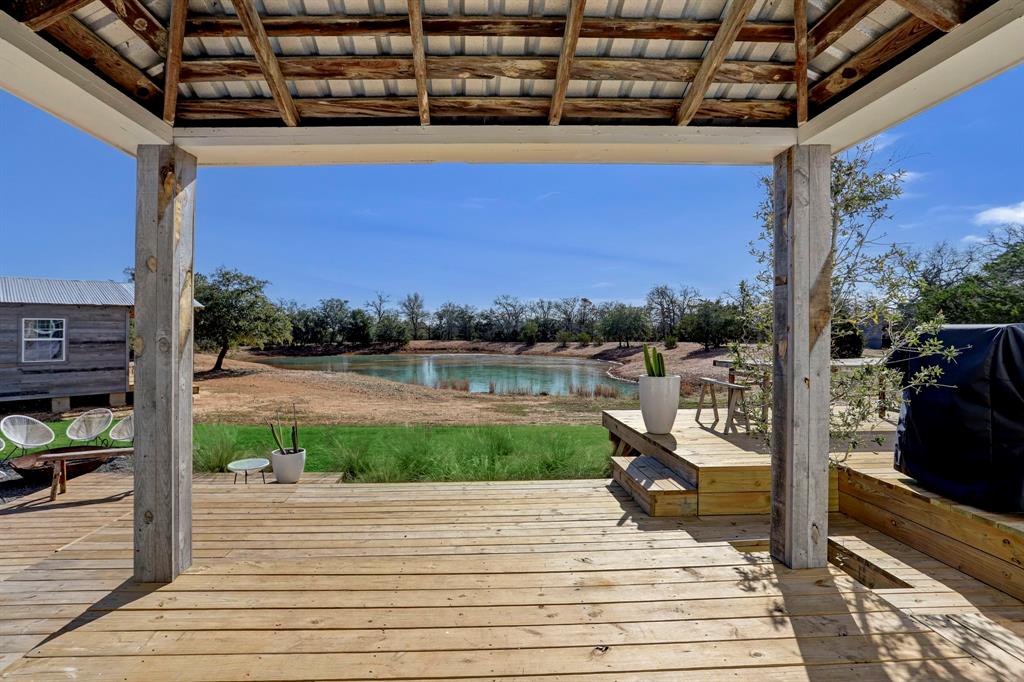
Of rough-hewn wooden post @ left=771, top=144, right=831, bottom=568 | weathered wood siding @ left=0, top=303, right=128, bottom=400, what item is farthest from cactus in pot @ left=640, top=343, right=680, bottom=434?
weathered wood siding @ left=0, top=303, right=128, bottom=400

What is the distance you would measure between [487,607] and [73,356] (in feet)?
42.0

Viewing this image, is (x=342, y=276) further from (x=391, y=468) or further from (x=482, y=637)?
(x=482, y=637)

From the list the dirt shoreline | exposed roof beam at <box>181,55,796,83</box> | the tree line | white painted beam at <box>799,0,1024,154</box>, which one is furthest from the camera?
the tree line

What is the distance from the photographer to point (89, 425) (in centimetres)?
573

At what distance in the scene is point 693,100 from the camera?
2193mm

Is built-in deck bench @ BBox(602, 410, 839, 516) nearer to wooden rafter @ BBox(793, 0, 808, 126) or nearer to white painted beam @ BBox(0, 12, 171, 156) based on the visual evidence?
wooden rafter @ BBox(793, 0, 808, 126)

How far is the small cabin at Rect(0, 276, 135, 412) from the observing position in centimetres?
967

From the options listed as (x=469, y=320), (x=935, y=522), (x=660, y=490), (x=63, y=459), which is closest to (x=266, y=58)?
(x=660, y=490)

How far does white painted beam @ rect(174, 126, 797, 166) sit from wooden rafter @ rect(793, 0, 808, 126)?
0.46ft

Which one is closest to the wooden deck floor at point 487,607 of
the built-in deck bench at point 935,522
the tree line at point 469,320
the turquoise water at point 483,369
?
the built-in deck bench at point 935,522

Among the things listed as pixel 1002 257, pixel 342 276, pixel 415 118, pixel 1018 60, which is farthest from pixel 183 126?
pixel 342 276

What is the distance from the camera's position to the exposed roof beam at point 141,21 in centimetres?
179

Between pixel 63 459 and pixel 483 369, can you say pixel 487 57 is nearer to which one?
pixel 63 459

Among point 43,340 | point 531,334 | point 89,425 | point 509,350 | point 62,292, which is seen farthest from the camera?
point 531,334
